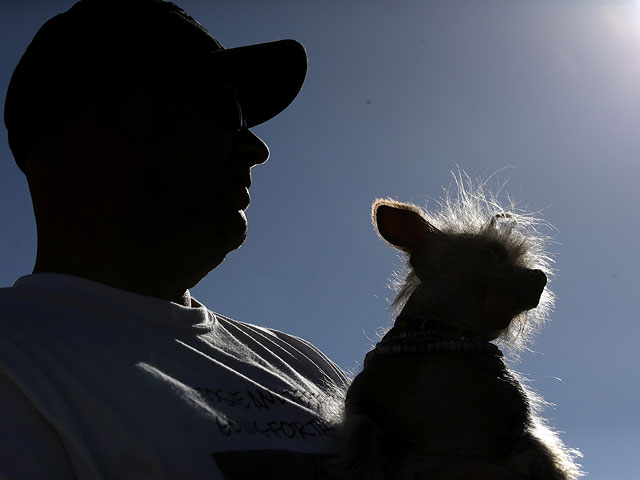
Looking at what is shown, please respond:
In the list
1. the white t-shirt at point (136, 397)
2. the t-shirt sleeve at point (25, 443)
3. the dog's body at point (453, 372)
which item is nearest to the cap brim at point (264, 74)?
the dog's body at point (453, 372)

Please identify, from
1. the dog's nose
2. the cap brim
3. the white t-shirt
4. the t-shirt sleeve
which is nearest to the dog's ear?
the dog's nose

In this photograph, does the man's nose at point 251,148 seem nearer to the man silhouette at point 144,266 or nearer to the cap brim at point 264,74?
the man silhouette at point 144,266

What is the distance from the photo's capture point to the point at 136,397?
64.8 inches

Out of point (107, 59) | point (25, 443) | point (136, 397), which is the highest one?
point (107, 59)

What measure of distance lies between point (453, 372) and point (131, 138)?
147cm

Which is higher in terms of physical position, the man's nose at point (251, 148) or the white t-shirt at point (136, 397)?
the man's nose at point (251, 148)

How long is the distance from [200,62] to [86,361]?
131 cm

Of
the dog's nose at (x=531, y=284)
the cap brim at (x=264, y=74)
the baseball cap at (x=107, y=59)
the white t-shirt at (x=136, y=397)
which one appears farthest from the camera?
the cap brim at (x=264, y=74)

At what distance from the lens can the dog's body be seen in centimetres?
190

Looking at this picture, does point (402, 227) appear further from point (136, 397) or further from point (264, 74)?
point (136, 397)

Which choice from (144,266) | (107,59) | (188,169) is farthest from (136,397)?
(107,59)

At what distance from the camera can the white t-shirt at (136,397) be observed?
1.50 m

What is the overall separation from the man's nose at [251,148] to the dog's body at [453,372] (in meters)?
0.56

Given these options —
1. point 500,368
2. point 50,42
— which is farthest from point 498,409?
point 50,42
